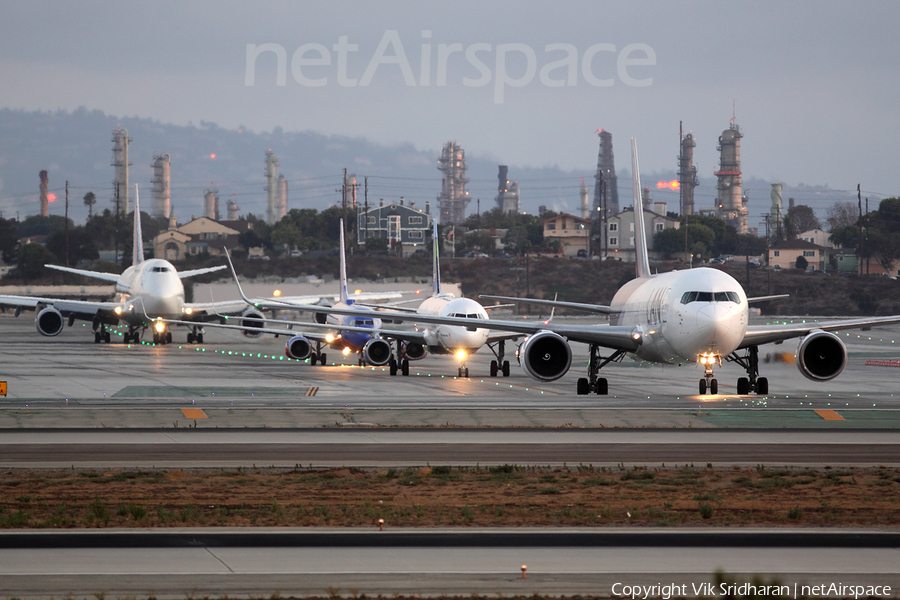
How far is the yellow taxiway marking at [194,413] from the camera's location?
1068 inches

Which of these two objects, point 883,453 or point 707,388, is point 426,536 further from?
point 707,388

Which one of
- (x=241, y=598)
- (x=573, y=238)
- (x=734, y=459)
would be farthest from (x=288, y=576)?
(x=573, y=238)

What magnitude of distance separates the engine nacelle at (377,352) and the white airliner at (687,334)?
1229 centimetres

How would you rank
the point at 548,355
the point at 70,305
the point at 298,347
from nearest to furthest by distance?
the point at 548,355 → the point at 298,347 → the point at 70,305

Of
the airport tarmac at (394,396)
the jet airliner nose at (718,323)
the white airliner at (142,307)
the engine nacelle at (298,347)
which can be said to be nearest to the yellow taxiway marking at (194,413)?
the airport tarmac at (394,396)

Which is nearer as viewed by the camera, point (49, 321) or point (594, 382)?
point (594, 382)

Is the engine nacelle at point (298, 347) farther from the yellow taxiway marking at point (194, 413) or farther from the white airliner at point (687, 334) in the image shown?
the yellow taxiway marking at point (194, 413)

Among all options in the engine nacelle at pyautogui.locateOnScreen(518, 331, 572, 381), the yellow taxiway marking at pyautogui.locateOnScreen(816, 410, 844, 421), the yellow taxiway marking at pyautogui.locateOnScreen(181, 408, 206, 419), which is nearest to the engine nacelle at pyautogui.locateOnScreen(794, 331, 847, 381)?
the yellow taxiway marking at pyautogui.locateOnScreen(816, 410, 844, 421)

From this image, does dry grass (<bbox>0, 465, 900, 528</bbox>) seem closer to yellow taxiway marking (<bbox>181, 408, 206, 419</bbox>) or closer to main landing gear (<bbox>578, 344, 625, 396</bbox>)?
yellow taxiway marking (<bbox>181, 408, 206, 419</bbox>)

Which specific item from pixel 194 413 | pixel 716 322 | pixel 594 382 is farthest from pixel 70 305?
pixel 716 322

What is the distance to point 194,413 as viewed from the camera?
27.7 meters

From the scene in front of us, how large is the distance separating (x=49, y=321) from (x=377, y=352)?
31.0 meters

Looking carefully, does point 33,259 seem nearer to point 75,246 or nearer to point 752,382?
point 75,246

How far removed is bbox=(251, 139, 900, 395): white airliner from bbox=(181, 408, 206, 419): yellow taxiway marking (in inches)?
327
